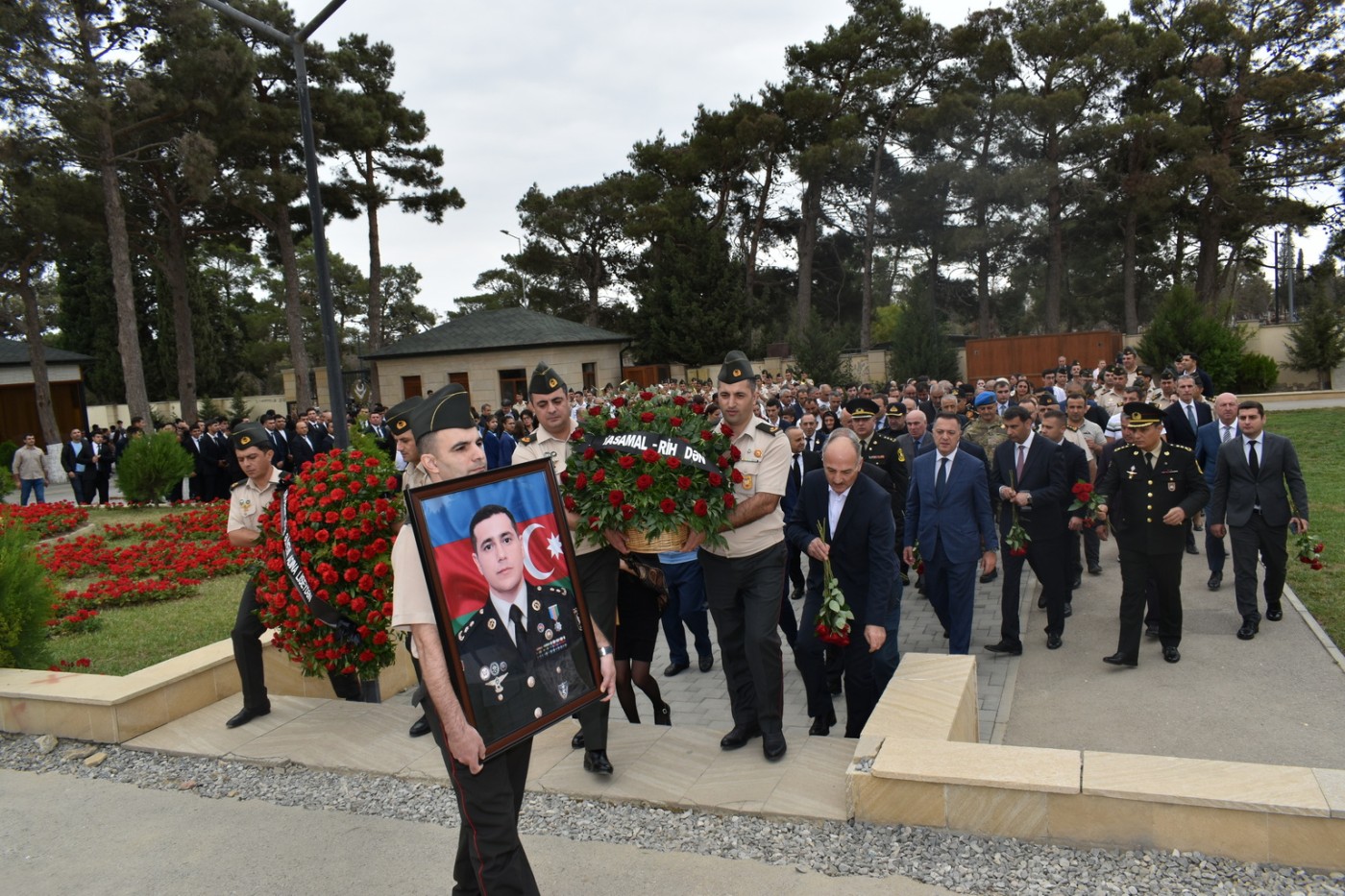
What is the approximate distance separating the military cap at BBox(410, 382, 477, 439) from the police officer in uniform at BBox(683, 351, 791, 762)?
1762 mm

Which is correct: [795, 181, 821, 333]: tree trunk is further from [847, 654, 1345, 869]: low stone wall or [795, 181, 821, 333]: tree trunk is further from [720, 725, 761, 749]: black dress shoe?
[847, 654, 1345, 869]: low stone wall

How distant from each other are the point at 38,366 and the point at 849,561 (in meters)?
36.2

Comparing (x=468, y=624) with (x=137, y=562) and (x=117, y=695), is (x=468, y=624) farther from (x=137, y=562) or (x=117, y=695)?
(x=137, y=562)

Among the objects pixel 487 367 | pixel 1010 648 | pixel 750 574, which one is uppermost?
pixel 487 367

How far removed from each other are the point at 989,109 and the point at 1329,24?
1292cm

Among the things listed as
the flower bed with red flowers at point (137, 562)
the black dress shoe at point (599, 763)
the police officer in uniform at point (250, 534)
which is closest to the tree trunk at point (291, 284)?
the flower bed with red flowers at point (137, 562)

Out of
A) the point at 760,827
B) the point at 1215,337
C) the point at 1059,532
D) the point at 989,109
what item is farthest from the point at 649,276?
the point at 760,827

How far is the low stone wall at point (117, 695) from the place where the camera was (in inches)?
229

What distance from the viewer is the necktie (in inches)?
126

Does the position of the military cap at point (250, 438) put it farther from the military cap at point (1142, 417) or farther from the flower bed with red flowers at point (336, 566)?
the military cap at point (1142, 417)

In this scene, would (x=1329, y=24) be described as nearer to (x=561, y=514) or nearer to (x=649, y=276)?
(x=649, y=276)

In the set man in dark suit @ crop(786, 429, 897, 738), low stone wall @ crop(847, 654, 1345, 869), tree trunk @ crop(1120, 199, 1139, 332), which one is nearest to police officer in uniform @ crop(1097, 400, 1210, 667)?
man in dark suit @ crop(786, 429, 897, 738)

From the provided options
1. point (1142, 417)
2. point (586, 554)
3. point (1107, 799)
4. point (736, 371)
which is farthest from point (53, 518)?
point (1107, 799)

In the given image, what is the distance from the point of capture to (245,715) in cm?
596
